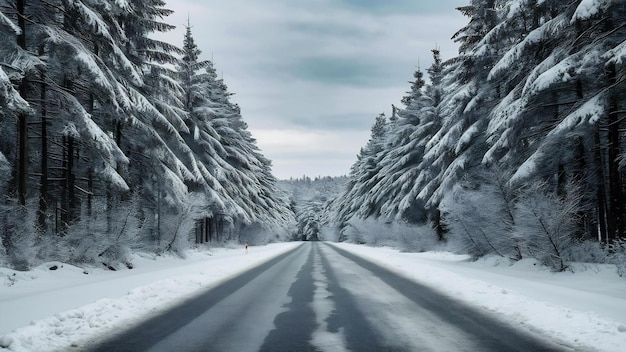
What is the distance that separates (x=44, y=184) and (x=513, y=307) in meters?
14.4

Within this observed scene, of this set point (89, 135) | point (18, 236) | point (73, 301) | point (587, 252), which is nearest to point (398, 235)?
point (587, 252)

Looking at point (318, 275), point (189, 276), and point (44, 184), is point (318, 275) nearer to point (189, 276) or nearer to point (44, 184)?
point (189, 276)

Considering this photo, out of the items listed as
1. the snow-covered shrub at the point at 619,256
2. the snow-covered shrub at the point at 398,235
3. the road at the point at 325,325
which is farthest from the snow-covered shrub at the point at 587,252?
the snow-covered shrub at the point at 398,235

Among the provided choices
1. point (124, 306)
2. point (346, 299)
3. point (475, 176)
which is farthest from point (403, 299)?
point (475, 176)

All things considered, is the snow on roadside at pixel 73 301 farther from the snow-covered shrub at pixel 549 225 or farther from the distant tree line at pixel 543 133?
the distant tree line at pixel 543 133

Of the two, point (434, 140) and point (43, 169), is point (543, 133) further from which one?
point (43, 169)

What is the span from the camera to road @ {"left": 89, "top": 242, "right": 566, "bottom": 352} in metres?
5.62

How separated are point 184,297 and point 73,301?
2.30 meters

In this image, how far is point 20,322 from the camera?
256 inches

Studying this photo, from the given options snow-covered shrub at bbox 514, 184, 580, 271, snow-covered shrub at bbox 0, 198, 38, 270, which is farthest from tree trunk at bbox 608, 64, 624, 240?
snow-covered shrub at bbox 0, 198, 38, 270

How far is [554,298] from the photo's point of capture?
8.47 metres

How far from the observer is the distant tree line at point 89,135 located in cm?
1345

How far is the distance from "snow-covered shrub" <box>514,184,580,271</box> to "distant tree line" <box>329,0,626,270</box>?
1.3 inches

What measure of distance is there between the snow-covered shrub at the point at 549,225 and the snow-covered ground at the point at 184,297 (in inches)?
21.0
